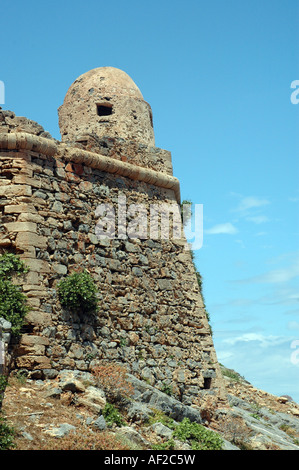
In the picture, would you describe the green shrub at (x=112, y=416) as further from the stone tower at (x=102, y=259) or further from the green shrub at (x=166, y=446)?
the stone tower at (x=102, y=259)

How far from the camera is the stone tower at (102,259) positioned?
37.7 feet

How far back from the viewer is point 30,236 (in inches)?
454

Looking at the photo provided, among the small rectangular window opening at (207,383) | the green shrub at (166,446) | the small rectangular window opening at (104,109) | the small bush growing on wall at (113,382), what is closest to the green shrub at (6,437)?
→ the green shrub at (166,446)

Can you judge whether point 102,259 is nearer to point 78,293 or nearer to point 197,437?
point 78,293

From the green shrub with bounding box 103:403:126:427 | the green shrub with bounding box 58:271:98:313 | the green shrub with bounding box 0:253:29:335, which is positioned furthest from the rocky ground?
the green shrub with bounding box 58:271:98:313

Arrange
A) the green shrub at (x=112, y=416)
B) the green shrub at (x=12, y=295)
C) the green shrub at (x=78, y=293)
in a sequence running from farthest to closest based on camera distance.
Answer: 1. the green shrub at (x=78, y=293)
2. the green shrub at (x=12, y=295)
3. the green shrub at (x=112, y=416)

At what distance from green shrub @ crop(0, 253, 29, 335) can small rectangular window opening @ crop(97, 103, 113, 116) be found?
6917 millimetres

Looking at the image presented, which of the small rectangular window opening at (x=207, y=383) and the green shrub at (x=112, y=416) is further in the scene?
the small rectangular window opening at (x=207, y=383)

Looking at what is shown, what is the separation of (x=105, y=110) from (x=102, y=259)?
18.9 feet

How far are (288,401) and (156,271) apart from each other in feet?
26.0

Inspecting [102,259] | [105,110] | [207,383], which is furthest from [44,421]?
[105,110]

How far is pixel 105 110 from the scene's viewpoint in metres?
17.0

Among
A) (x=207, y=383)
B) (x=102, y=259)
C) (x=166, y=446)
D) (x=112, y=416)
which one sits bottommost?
(x=166, y=446)

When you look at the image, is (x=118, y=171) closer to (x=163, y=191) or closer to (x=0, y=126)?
(x=163, y=191)
